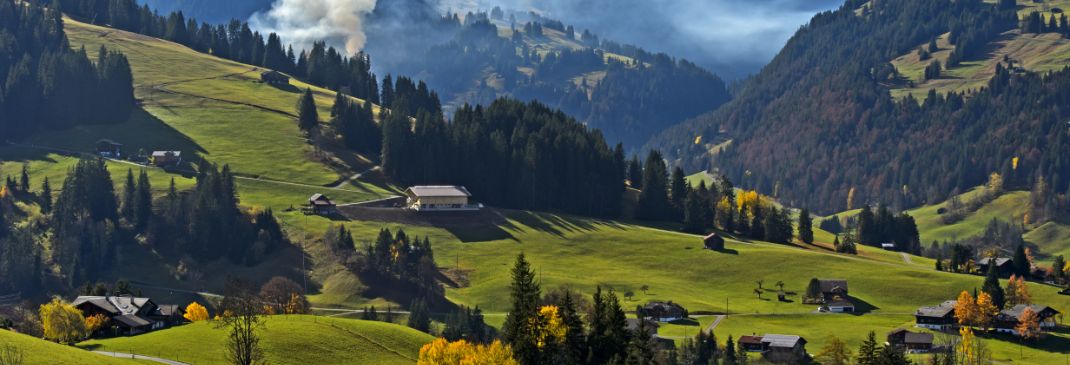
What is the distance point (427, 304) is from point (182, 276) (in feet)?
131

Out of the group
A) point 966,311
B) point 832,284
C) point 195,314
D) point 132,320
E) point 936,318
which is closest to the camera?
point 132,320

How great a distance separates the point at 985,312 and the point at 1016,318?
156 inches

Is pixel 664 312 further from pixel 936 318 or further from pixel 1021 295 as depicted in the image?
pixel 1021 295

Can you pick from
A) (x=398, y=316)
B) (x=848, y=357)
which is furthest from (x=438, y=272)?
(x=848, y=357)

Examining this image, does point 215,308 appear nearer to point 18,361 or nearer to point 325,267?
point 325,267

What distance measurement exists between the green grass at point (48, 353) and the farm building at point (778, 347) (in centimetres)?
7770

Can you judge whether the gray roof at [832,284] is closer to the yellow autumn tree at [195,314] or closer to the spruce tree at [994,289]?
the spruce tree at [994,289]

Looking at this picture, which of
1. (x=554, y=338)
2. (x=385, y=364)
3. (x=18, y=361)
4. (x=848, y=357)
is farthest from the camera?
(x=848, y=357)

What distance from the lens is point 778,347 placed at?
156 metres

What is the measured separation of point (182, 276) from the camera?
196 meters

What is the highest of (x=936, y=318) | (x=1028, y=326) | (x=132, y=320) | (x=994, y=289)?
(x=994, y=289)

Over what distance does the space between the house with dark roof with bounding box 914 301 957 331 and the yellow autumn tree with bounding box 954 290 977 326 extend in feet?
4.12

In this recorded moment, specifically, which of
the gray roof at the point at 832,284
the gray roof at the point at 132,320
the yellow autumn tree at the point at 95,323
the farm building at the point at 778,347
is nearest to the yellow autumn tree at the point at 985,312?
the gray roof at the point at 832,284

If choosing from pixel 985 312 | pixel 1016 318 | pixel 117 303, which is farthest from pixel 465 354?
pixel 1016 318
